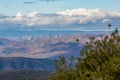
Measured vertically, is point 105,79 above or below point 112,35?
below

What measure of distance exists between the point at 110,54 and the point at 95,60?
9.42 feet

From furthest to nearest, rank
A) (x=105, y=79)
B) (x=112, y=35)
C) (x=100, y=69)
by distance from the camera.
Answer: (x=112, y=35) < (x=100, y=69) < (x=105, y=79)

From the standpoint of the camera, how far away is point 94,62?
187 feet

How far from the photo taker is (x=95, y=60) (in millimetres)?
57938

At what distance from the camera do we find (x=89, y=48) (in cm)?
6034

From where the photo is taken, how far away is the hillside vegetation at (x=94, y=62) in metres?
53.0

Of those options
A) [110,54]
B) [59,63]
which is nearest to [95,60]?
[110,54]

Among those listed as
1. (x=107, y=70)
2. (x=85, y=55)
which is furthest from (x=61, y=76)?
(x=107, y=70)

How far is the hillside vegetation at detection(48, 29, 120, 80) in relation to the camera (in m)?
53.0

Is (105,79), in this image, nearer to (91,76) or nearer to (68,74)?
(91,76)

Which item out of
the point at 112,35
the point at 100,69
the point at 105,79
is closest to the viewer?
the point at 105,79

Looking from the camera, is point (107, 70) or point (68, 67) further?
point (68, 67)

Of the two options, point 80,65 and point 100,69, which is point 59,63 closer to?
point 80,65

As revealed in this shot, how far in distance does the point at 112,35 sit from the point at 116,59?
7.21 m
